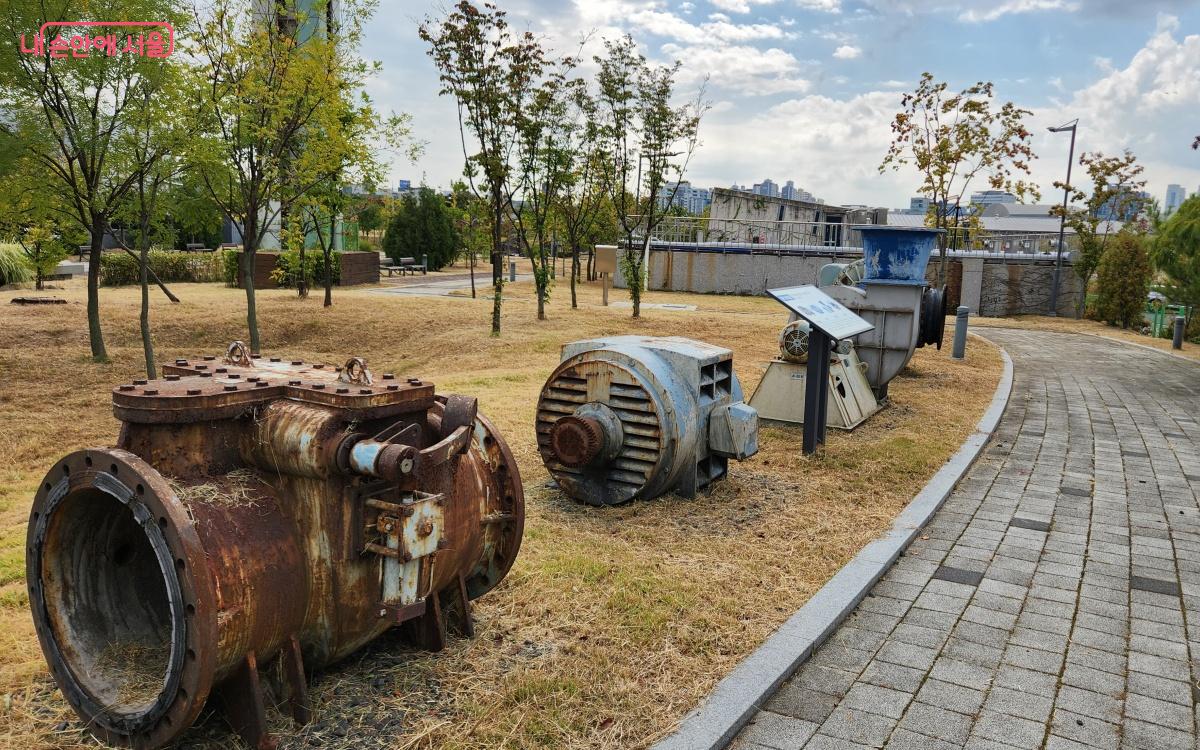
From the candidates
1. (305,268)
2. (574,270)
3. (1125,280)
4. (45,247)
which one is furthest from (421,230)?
(1125,280)

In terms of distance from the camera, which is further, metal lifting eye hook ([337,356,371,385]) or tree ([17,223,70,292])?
tree ([17,223,70,292])

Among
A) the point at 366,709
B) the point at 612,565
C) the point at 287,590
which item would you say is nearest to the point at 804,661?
the point at 612,565

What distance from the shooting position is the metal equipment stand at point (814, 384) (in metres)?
7.39

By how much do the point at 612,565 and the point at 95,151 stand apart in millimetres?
10507

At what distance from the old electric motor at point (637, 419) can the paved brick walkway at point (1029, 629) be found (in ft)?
4.98

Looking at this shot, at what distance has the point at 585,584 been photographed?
4.37 meters

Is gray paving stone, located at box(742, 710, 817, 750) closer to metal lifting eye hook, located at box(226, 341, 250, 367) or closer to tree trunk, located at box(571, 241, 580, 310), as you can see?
metal lifting eye hook, located at box(226, 341, 250, 367)

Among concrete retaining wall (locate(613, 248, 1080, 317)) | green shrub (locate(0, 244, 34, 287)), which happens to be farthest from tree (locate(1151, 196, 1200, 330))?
green shrub (locate(0, 244, 34, 287))

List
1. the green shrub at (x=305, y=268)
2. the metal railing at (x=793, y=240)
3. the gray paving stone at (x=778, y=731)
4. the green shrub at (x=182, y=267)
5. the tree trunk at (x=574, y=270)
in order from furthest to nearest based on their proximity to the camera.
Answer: the metal railing at (x=793, y=240)
the green shrub at (x=182, y=267)
the tree trunk at (x=574, y=270)
the green shrub at (x=305, y=268)
the gray paving stone at (x=778, y=731)

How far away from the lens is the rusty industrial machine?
8.48ft

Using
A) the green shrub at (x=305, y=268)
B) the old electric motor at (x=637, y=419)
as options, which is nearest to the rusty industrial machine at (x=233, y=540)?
the old electric motor at (x=637, y=419)

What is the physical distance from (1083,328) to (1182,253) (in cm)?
479
